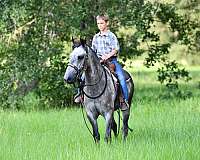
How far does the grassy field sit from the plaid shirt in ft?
5.63

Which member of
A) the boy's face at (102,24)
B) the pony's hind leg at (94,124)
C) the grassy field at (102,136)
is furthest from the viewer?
the boy's face at (102,24)

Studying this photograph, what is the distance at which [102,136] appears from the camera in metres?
11.9

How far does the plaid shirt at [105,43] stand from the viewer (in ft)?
36.4

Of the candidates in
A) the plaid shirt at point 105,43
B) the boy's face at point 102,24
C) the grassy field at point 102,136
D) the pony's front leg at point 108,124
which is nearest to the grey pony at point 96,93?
the pony's front leg at point 108,124

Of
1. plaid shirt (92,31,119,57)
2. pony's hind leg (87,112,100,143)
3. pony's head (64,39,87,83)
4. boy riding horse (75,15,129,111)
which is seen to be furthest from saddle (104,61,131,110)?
pony's head (64,39,87,83)

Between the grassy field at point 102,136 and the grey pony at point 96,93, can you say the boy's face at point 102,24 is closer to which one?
the grey pony at point 96,93

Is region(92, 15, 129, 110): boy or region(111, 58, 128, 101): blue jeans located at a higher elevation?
region(92, 15, 129, 110): boy

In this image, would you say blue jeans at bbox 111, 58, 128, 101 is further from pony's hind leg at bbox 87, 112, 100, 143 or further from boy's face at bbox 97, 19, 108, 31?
pony's hind leg at bbox 87, 112, 100, 143

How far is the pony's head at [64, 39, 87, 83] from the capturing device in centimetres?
974

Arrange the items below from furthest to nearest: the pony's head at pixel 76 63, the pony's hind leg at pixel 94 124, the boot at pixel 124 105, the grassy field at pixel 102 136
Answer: the boot at pixel 124 105, the pony's hind leg at pixel 94 124, the pony's head at pixel 76 63, the grassy field at pixel 102 136

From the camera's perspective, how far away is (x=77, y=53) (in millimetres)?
10023

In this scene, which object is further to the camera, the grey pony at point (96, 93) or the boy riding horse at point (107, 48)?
the boy riding horse at point (107, 48)

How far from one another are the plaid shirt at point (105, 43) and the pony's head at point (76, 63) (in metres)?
1.00

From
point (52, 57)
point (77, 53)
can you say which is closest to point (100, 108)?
point (77, 53)
